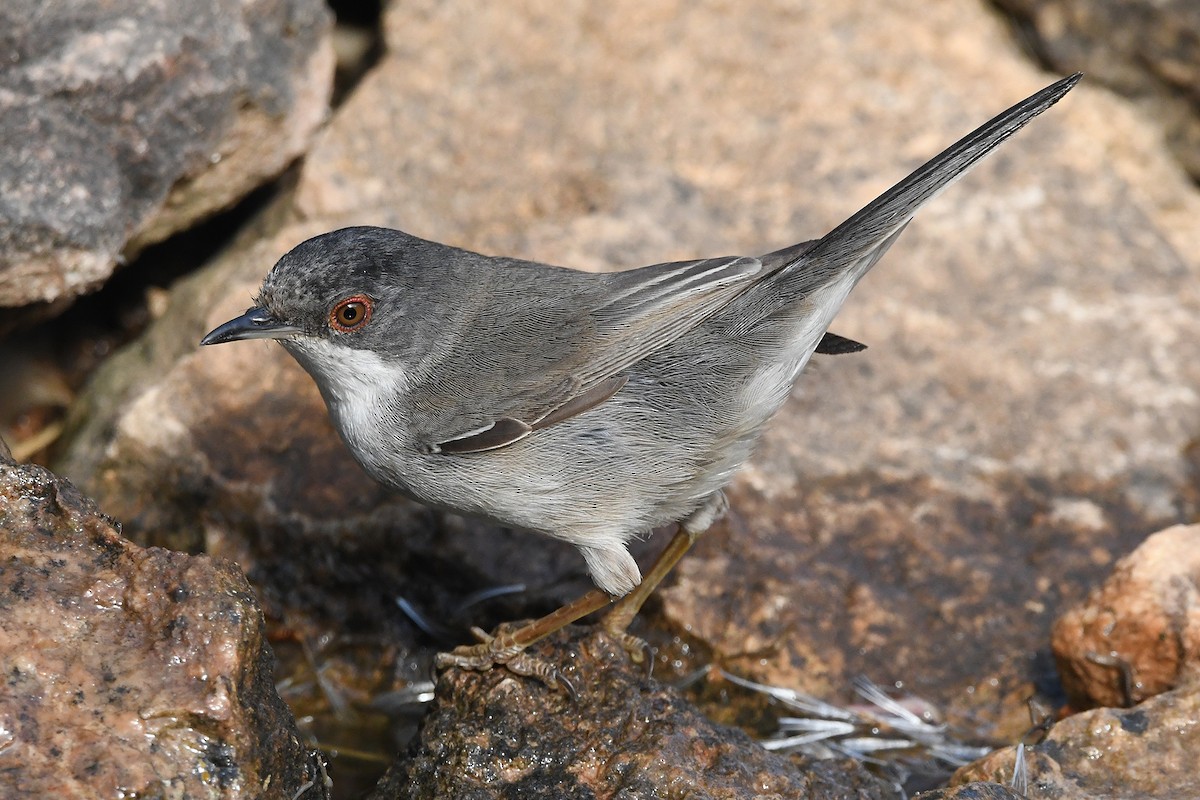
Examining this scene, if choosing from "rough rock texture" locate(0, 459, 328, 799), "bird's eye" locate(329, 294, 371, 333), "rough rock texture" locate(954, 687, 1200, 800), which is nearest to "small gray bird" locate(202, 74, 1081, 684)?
"bird's eye" locate(329, 294, 371, 333)

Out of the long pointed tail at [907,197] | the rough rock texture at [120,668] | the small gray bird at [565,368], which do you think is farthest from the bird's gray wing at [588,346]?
the rough rock texture at [120,668]

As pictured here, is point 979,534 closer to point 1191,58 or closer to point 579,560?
point 579,560

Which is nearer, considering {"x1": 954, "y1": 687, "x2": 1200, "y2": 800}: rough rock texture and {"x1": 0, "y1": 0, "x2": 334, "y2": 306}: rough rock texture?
{"x1": 954, "y1": 687, "x2": 1200, "y2": 800}: rough rock texture

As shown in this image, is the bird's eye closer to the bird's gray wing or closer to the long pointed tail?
the bird's gray wing

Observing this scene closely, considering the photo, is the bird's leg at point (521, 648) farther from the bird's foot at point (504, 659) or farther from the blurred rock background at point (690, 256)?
the blurred rock background at point (690, 256)

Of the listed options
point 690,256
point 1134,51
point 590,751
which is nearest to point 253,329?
point 590,751
